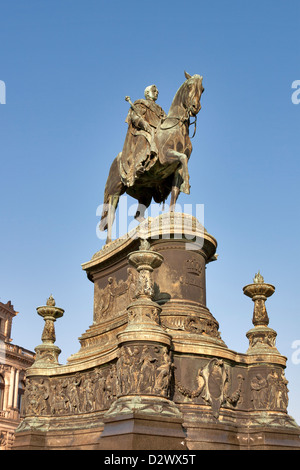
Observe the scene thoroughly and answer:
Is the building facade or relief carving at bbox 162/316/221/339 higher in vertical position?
the building facade

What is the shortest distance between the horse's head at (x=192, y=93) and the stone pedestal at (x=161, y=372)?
2984mm

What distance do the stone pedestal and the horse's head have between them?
298 cm

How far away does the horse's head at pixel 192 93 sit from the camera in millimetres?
16328

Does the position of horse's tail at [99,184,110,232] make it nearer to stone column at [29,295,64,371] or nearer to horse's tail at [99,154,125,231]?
horse's tail at [99,154,125,231]

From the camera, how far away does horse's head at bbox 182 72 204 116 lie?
53.6 feet

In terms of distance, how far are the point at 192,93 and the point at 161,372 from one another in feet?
24.6

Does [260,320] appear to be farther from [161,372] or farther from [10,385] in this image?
[10,385]

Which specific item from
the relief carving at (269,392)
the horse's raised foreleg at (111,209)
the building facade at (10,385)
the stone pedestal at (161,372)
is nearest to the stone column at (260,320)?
the stone pedestal at (161,372)

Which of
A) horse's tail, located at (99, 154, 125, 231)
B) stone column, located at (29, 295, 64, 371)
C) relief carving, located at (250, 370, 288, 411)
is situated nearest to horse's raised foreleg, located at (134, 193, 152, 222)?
horse's tail, located at (99, 154, 125, 231)

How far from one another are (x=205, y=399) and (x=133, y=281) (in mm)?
3614

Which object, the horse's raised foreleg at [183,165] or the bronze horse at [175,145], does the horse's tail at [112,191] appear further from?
the horse's raised foreleg at [183,165]

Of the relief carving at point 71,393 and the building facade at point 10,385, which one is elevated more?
the building facade at point 10,385

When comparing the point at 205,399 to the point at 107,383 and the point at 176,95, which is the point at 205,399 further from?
the point at 176,95
